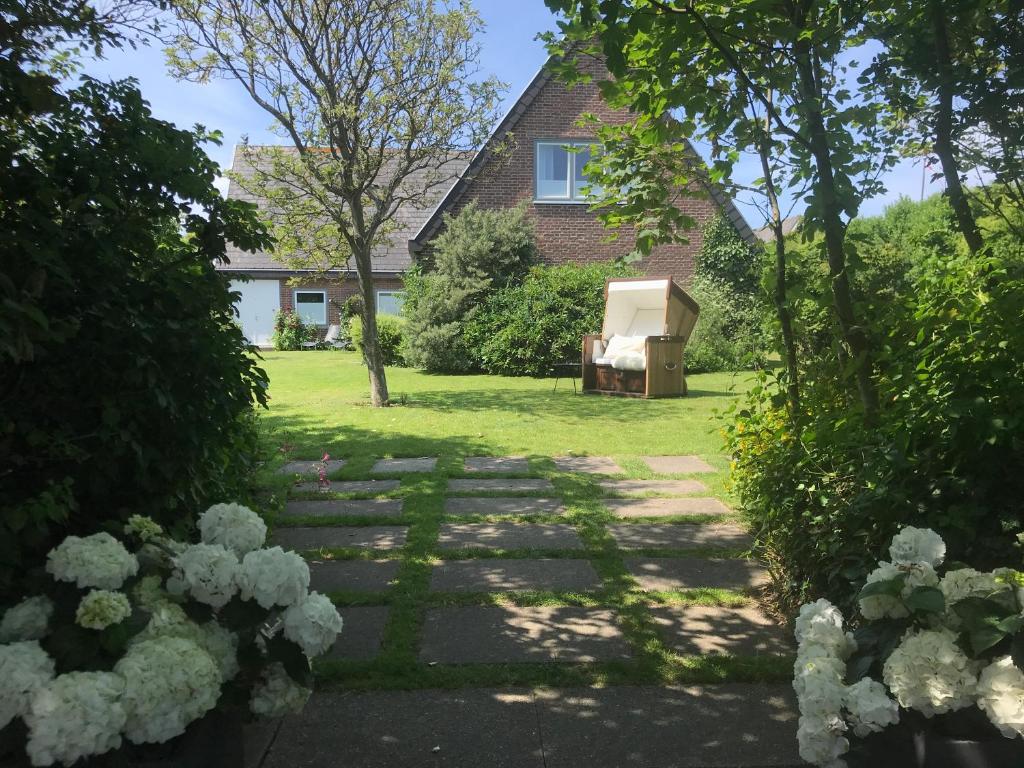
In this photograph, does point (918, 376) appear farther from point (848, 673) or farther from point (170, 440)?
point (170, 440)

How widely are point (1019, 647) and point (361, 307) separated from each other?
34.4ft

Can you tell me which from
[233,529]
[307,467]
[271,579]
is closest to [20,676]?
[271,579]

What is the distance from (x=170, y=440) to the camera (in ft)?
9.04

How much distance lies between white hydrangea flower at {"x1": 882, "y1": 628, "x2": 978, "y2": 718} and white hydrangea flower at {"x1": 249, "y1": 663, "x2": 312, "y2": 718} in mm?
1555

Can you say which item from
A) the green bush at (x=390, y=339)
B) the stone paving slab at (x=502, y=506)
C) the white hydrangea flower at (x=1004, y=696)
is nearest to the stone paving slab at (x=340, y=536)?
the stone paving slab at (x=502, y=506)

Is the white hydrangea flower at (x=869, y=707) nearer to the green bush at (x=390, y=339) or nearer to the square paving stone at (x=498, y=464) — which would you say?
the square paving stone at (x=498, y=464)

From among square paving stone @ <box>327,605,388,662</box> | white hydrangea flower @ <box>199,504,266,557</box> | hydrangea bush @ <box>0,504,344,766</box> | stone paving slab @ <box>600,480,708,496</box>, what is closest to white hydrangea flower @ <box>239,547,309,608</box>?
hydrangea bush @ <box>0,504,344,766</box>

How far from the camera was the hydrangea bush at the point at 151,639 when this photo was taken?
1.66m

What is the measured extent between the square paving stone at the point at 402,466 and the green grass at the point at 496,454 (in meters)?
0.11

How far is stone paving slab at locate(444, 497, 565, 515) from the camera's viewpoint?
5.36m

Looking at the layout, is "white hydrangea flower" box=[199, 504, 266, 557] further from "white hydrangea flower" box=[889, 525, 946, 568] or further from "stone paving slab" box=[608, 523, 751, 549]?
"stone paving slab" box=[608, 523, 751, 549]

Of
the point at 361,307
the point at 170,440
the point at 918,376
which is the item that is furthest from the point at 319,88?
the point at 918,376

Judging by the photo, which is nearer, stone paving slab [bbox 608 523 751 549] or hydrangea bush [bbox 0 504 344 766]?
hydrangea bush [bbox 0 504 344 766]

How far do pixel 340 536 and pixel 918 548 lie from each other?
3.54 metres
